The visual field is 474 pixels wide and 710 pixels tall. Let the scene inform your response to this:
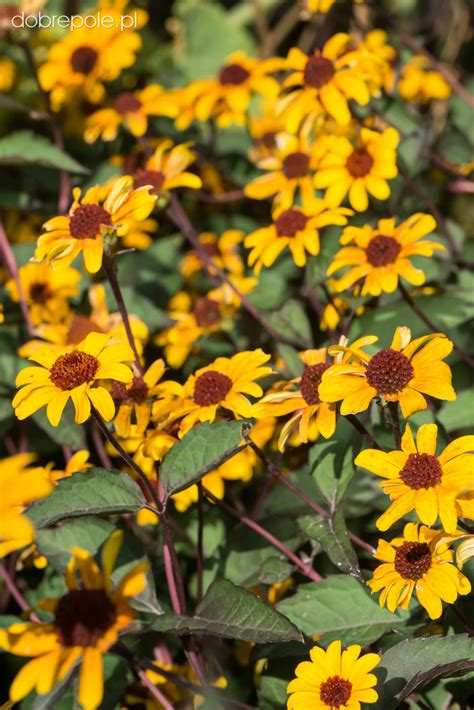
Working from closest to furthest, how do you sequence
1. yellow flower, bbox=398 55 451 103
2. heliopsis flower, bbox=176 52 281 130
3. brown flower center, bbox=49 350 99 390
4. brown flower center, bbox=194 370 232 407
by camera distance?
brown flower center, bbox=49 350 99 390
brown flower center, bbox=194 370 232 407
heliopsis flower, bbox=176 52 281 130
yellow flower, bbox=398 55 451 103

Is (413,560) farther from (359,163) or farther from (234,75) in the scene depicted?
(234,75)

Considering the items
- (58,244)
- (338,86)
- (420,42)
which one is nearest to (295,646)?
(58,244)

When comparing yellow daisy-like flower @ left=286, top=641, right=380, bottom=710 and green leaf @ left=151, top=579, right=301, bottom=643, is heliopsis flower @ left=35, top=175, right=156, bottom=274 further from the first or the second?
yellow daisy-like flower @ left=286, top=641, right=380, bottom=710

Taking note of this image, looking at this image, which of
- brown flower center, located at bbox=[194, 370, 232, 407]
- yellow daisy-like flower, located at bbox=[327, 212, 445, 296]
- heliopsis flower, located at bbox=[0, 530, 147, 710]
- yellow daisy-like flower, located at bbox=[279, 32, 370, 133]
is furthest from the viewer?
yellow daisy-like flower, located at bbox=[279, 32, 370, 133]

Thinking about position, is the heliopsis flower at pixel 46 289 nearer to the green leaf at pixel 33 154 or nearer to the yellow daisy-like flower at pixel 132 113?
the green leaf at pixel 33 154

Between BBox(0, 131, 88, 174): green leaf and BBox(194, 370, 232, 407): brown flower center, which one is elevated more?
BBox(0, 131, 88, 174): green leaf

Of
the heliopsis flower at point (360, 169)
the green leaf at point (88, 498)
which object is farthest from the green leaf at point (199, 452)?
the heliopsis flower at point (360, 169)

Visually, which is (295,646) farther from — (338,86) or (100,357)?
(338,86)

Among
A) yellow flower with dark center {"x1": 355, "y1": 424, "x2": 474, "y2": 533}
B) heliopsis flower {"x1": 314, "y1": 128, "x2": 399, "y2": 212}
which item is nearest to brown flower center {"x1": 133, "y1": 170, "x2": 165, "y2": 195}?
heliopsis flower {"x1": 314, "y1": 128, "x2": 399, "y2": 212}
